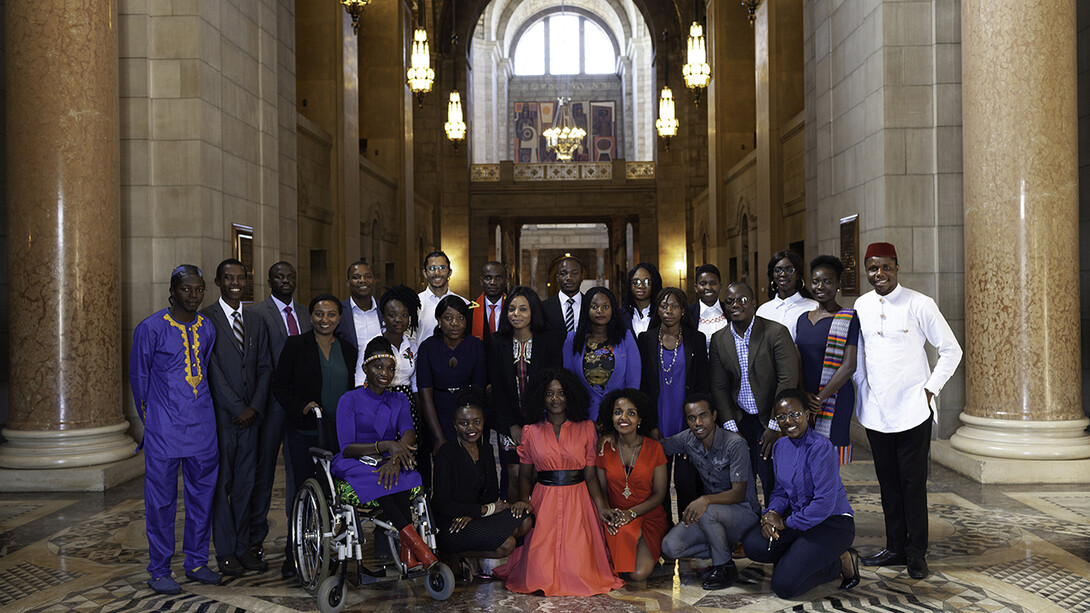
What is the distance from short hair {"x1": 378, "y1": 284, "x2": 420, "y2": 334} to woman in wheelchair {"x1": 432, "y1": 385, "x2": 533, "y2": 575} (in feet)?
2.75

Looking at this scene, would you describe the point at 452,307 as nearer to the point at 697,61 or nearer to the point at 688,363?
the point at 688,363

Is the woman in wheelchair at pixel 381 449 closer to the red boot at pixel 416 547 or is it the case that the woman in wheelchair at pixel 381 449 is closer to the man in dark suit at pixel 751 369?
the red boot at pixel 416 547

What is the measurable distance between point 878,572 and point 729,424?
115 cm

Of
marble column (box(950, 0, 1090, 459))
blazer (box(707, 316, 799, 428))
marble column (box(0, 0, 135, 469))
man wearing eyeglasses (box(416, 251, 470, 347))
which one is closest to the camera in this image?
blazer (box(707, 316, 799, 428))

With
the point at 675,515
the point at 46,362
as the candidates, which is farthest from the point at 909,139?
the point at 46,362

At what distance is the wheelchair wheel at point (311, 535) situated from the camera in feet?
15.1

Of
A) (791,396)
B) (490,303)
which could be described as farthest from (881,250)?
(490,303)

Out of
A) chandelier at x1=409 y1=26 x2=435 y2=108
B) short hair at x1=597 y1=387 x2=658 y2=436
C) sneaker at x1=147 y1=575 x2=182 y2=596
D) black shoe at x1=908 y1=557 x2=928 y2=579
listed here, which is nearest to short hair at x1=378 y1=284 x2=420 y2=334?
short hair at x1=597 y1=387 x2=658 y2=436

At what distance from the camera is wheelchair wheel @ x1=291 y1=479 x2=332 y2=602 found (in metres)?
4.61

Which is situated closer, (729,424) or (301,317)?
(729,424)

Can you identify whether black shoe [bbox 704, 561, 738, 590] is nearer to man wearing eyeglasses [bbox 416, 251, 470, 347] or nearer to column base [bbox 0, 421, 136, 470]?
man wearing eyeglasses [bbox 416, 251, 470, 347]

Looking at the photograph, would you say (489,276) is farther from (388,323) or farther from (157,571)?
(157,571)

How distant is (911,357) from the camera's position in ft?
16.9

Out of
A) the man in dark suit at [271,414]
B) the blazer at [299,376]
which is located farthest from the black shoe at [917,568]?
the man in dark suit at [271,414]
